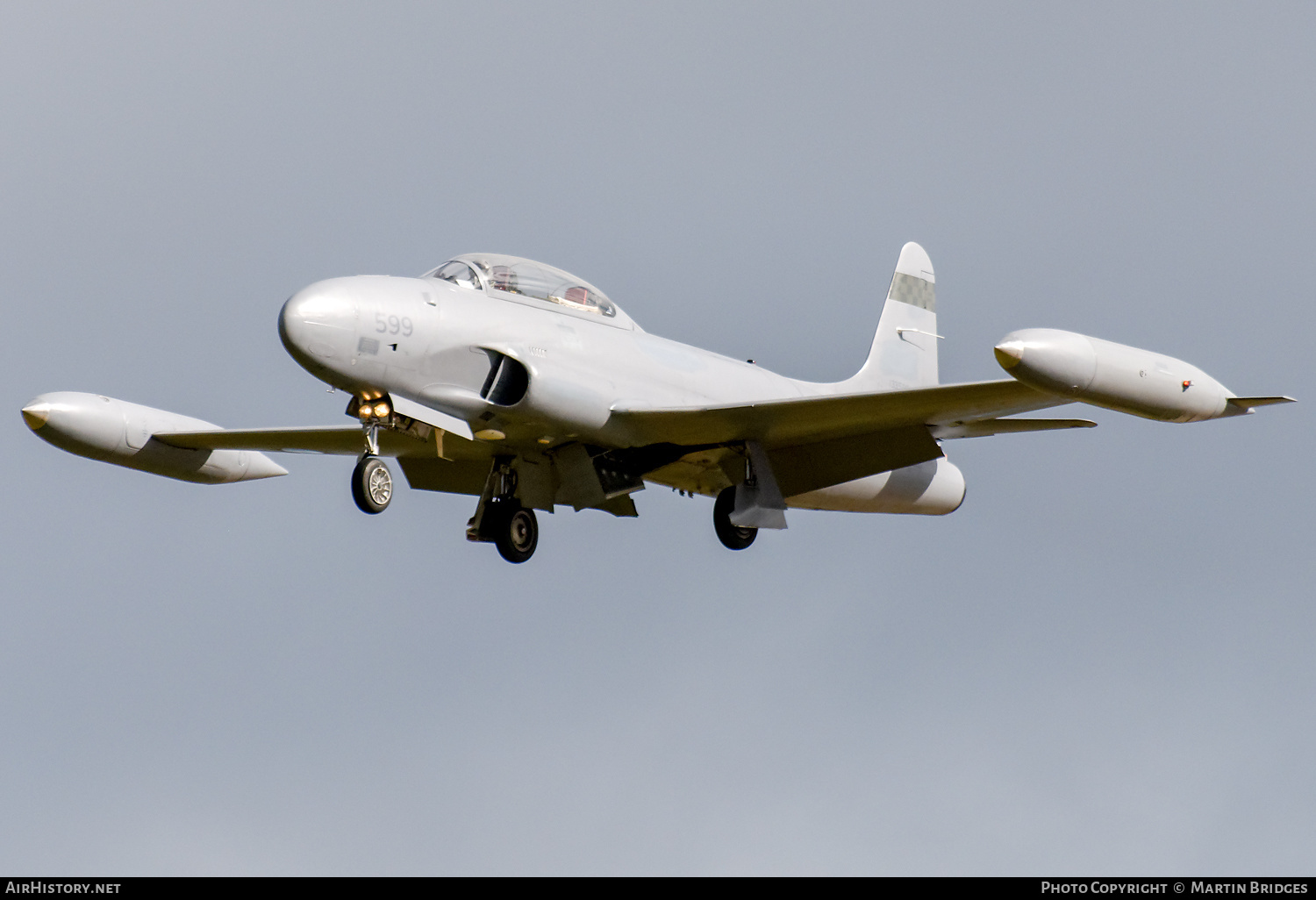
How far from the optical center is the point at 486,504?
23.6m

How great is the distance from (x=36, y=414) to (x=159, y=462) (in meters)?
1.99

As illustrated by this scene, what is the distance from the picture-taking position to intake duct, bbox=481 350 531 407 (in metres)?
21.4

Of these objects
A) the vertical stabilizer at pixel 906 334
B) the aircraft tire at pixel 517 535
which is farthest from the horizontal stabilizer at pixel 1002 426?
the aircraft tire at pixel 517 535

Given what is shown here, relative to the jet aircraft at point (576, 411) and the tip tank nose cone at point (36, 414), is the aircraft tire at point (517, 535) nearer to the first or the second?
the jet aircraft at point (576, 411)

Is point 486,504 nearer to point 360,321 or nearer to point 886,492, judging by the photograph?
point 360,321

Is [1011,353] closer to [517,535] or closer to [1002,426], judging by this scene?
[1002,426]

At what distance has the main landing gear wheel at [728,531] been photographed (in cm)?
2481

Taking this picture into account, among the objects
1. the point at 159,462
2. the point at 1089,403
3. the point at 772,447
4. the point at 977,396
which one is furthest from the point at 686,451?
the point at 159,462

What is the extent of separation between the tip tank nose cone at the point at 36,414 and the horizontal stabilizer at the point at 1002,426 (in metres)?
13.4

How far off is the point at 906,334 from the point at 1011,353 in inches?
457

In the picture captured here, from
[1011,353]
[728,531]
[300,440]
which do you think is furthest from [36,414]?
[1011,353]

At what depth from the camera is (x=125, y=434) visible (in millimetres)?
26219

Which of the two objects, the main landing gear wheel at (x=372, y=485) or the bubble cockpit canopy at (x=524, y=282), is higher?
the bubble cockpit canopy at (x=524, y=282)

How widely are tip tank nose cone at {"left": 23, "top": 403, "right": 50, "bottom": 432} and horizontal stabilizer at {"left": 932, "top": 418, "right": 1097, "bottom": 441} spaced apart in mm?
13371
